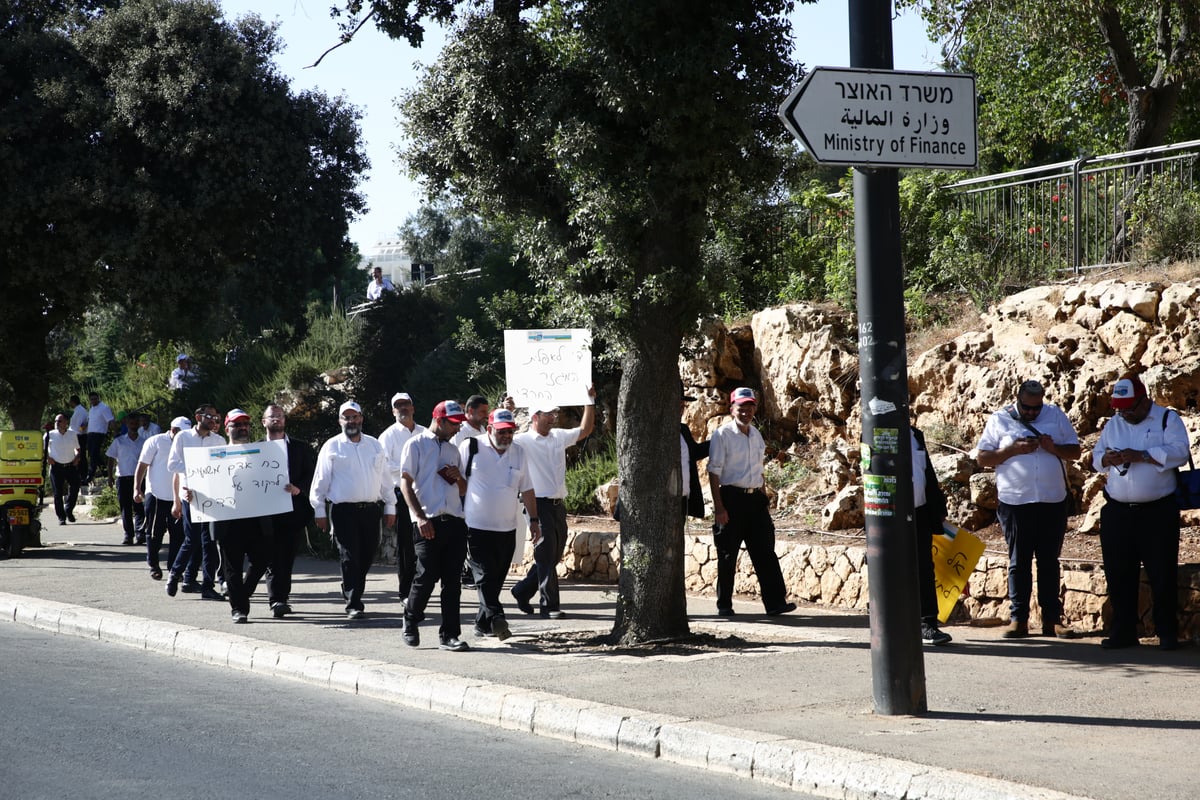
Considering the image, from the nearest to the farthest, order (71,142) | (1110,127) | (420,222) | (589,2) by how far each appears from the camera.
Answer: (589,2)
(71,142)
(1110,127)
(420,222)

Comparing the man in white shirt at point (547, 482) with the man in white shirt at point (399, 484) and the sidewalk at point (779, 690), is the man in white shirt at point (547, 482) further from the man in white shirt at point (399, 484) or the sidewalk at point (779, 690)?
the man in white shirt at point (399, 484)

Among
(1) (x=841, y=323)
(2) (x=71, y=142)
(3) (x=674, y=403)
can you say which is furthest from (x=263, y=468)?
(2) (x=71, y=142)

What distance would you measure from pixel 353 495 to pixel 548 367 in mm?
2128

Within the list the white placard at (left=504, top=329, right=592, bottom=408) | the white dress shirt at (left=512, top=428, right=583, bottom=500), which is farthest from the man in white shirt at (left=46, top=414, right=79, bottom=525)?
the white dress shirt at (left=512, top=428, right=583, bottom=500)

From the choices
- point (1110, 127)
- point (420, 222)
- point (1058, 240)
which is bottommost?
point (1058, 240)

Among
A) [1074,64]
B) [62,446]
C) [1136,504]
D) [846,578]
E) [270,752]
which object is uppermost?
[1074,64]

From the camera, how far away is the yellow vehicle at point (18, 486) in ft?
58.1

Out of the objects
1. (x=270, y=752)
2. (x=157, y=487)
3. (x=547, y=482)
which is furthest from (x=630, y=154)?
(x=157, y=487)

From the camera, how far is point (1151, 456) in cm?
909

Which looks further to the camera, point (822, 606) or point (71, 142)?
point (71, 142)

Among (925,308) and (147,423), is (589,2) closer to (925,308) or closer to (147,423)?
(925,308)

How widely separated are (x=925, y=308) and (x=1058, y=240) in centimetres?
167

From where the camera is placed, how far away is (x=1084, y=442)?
39.5 feet

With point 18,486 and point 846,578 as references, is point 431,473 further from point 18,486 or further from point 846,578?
point 18,486
